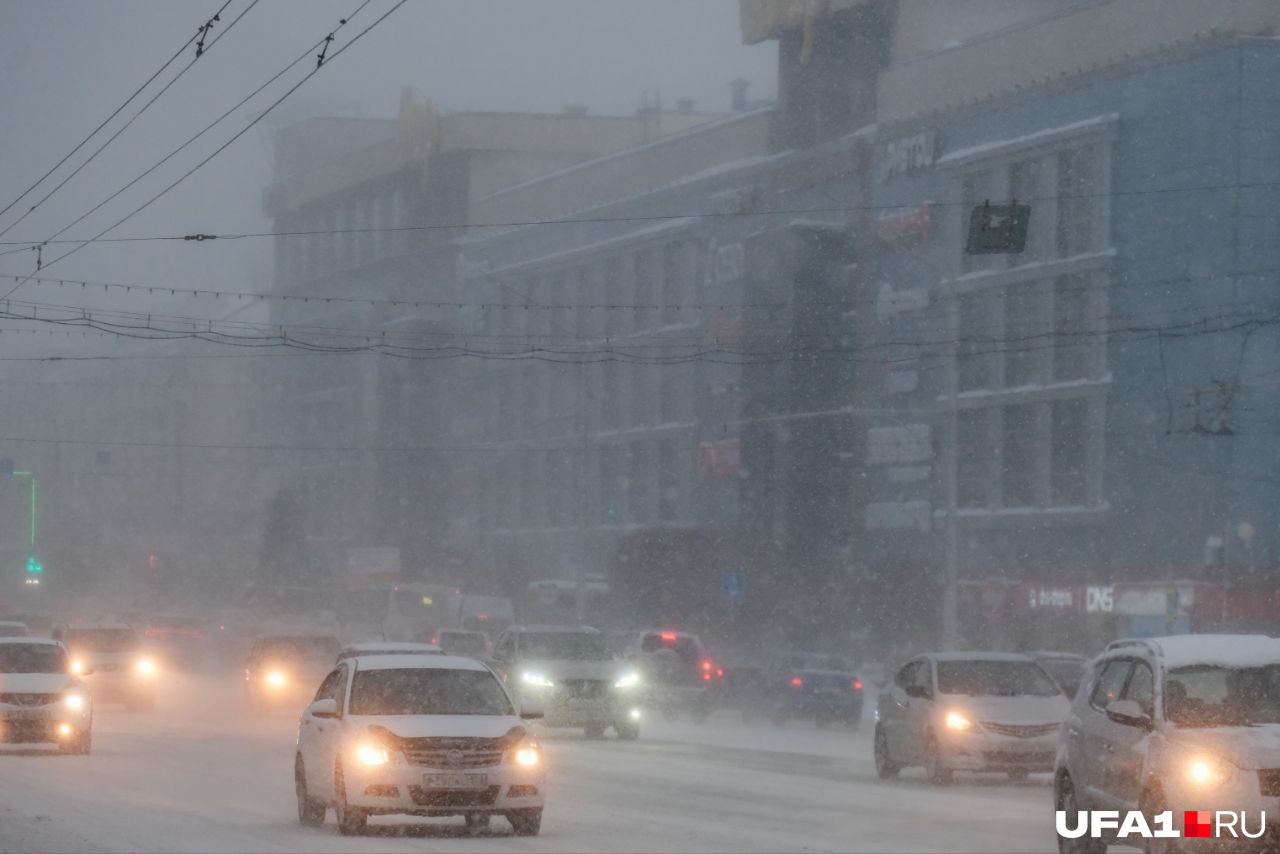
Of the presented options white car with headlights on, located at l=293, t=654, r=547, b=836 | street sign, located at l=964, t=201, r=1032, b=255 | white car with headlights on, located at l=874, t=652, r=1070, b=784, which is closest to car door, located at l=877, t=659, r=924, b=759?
white car with headlights on, located at l=874, t=652, r=1070, b=784

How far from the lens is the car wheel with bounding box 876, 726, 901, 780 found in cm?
2458

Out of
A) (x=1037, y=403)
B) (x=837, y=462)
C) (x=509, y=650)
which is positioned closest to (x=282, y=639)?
(x=509, y=650)

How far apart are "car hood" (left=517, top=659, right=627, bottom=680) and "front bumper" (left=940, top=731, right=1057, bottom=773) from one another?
1024 centimetres

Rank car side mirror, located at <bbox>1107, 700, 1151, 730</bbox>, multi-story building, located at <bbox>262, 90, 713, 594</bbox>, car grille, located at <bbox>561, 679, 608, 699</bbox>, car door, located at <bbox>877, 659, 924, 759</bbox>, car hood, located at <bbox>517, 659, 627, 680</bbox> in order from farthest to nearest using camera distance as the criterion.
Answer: multi-story building, located at <bbox>262, 90, 713, 594</bbox> < car hood, located at <bbox>517, 659, 627, 680</bbox> < car grille, located at <bbox>561, 679, 608, 699</bbox> < car door, located at <bbox>877, 659, 924, 759</bbox> < car side mirror, located at <bbox>1107, 700, 1151, 730</bbox>

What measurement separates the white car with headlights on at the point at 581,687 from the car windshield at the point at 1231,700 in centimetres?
1920

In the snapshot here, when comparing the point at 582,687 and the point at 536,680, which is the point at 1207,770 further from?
the point at 536,680

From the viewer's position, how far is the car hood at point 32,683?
25891 millimetres

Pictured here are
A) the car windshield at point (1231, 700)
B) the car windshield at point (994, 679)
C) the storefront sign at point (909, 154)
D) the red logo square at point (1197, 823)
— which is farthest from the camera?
the storefront sign at point (909, 154)

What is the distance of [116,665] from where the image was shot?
129 ft

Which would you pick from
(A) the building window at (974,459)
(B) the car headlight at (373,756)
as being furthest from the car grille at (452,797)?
(A) the building window at (974,459)

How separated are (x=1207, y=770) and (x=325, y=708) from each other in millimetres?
7398

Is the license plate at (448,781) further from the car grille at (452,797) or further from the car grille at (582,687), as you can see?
the car grille at (582,687)

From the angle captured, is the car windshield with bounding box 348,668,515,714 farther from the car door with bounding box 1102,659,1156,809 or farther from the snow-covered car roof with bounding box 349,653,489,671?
the car door with bounding box 1102,659,1156,809

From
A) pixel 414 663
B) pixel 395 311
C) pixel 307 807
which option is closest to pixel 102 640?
pixel 414 663
